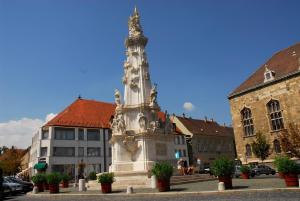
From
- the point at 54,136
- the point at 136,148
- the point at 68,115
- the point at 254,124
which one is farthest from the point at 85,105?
the point at 136,148

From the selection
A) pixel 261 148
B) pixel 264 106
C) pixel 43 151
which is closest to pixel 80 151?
pixel 43 151

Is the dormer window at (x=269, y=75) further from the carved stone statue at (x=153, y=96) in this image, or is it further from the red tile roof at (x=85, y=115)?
the red tile roof at (x=85, y=115)

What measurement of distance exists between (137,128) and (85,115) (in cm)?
2815

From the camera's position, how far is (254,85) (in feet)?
132

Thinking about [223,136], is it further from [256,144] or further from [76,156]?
[76,156]

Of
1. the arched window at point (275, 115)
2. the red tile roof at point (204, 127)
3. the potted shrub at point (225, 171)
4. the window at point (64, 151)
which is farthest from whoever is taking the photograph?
the red tile roof at point (204, 127)

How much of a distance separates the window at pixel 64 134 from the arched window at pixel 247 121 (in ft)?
83.9

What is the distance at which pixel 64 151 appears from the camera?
144ft

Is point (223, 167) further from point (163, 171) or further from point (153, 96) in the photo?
point (153, 96)

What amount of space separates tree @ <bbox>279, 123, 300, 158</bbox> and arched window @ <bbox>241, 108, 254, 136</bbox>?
300 inches

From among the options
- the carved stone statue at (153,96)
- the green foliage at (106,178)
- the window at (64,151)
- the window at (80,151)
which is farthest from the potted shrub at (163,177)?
the window at (80,151)

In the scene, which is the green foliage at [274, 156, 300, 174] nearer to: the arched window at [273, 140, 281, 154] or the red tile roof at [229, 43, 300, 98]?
the red tile roof at [229, 43, 300, 98]

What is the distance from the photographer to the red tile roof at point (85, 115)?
44.6 m

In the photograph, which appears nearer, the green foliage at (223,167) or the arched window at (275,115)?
the green foliage at (223,167)
